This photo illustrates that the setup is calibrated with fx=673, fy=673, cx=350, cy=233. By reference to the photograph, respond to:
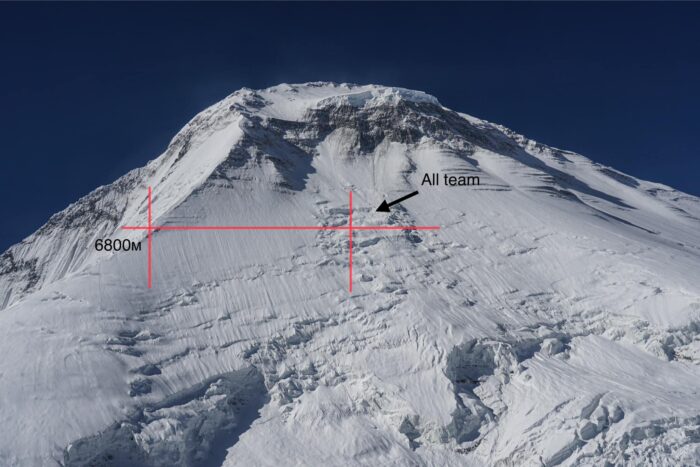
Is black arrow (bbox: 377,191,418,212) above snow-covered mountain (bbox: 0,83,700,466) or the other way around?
above

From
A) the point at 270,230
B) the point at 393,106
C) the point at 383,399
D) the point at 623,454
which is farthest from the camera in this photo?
the point at 393,106

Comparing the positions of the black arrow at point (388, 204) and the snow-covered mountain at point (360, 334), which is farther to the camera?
the black arrow at point (388, 204)

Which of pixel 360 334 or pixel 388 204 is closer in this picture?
pixel 360 334

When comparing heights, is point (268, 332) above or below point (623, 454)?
above

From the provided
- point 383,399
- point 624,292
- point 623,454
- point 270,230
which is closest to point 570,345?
point 624,292

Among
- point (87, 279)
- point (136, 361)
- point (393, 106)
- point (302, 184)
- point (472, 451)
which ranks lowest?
point (472, 451)

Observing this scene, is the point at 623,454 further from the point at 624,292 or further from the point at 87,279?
the point at 87,279

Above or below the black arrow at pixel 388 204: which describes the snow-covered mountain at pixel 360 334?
below

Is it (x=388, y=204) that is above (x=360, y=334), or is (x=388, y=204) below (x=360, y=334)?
above
